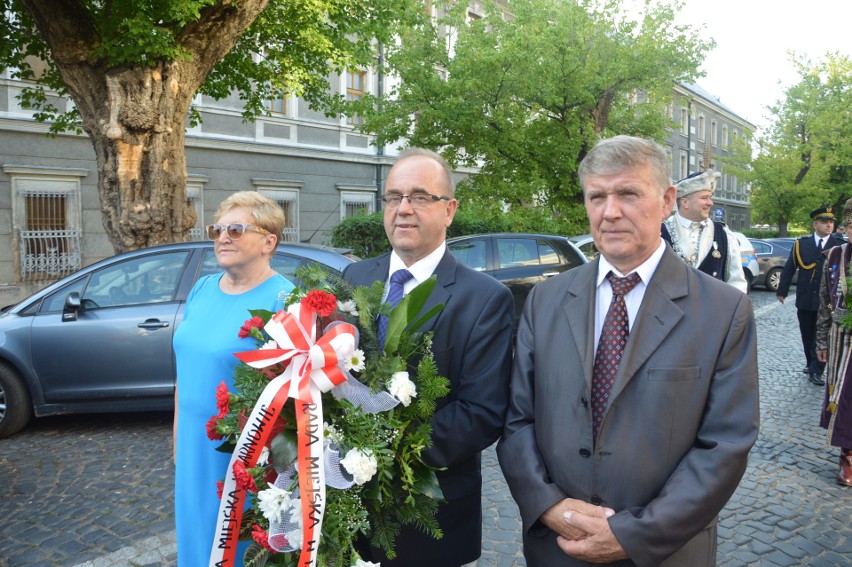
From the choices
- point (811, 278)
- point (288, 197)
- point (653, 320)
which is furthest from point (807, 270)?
point (288, 197)

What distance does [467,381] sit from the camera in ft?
7.17

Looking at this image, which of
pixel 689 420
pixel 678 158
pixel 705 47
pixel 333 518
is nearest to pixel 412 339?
pixel 333 518

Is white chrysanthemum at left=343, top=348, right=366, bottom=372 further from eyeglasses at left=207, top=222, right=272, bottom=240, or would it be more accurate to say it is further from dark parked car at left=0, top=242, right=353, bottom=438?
dark parked car at left=0, top=242, right=353, bottom=438

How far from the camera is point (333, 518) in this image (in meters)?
1.89

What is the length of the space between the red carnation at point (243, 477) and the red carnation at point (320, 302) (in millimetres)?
516

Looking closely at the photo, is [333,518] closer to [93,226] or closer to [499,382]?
[499,382]

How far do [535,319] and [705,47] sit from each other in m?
18.4

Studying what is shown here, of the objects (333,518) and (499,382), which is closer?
(333,518)

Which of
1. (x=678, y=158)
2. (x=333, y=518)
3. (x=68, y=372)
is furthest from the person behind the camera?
(x=678, y=158)

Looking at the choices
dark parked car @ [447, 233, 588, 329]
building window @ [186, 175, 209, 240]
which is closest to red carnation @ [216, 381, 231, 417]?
dark parked car @ [447, 233, 588, 329]

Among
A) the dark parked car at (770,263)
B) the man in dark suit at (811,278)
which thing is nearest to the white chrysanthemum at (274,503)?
the man in dark suit at (811,278)

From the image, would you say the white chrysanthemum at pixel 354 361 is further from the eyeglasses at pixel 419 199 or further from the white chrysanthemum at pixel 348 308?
the eyeglasses at pixel 419 199

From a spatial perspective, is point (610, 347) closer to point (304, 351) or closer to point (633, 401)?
point (633, 401)

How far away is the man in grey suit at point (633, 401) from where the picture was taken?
6.08 feet
